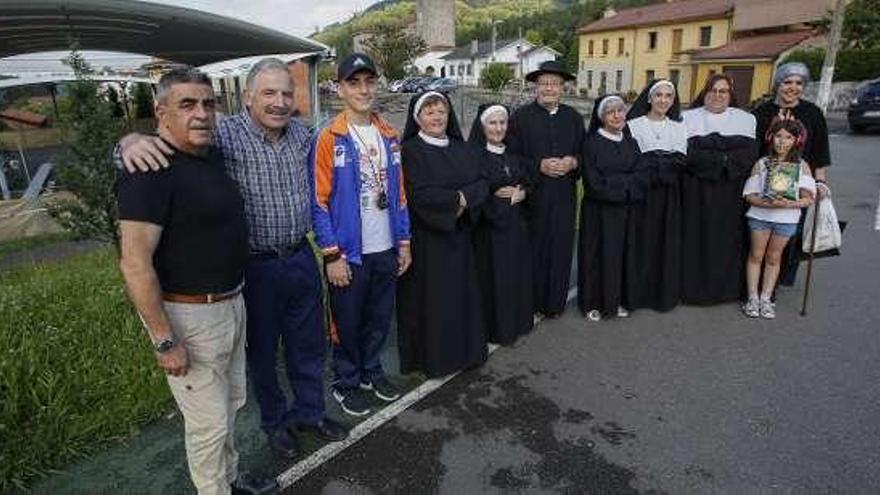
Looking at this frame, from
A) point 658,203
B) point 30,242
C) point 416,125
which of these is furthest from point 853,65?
point 30,242

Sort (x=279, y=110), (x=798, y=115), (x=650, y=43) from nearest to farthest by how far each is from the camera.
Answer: (x=279, y=110), (x=798, y=115), (x=650, y=43)

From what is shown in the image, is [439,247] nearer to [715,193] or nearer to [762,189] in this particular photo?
[715,193]

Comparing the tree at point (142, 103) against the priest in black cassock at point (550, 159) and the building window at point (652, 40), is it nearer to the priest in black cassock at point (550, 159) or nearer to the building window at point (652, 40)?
the priest in black cassock at point (550, 159)

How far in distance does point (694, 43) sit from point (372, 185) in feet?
141

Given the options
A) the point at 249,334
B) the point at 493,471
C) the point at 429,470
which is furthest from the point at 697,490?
the point at 249,334

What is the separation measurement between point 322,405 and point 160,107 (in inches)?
72.3

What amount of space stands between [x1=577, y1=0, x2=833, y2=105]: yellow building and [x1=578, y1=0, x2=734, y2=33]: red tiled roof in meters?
0.06

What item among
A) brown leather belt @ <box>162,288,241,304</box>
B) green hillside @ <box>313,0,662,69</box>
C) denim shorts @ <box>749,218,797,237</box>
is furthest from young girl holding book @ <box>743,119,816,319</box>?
green hillside @ <box>313,0,662,69</box>

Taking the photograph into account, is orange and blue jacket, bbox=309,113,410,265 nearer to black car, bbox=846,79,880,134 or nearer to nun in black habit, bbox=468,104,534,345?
nun in black habit, bbox=468,104,534,345

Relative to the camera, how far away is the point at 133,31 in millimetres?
12641

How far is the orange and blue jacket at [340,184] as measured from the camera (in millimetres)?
3072

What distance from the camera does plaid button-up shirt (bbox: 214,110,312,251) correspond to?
2.65 meters

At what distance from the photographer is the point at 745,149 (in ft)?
15.4

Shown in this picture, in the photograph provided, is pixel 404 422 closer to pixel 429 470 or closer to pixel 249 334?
pixel 429 470
